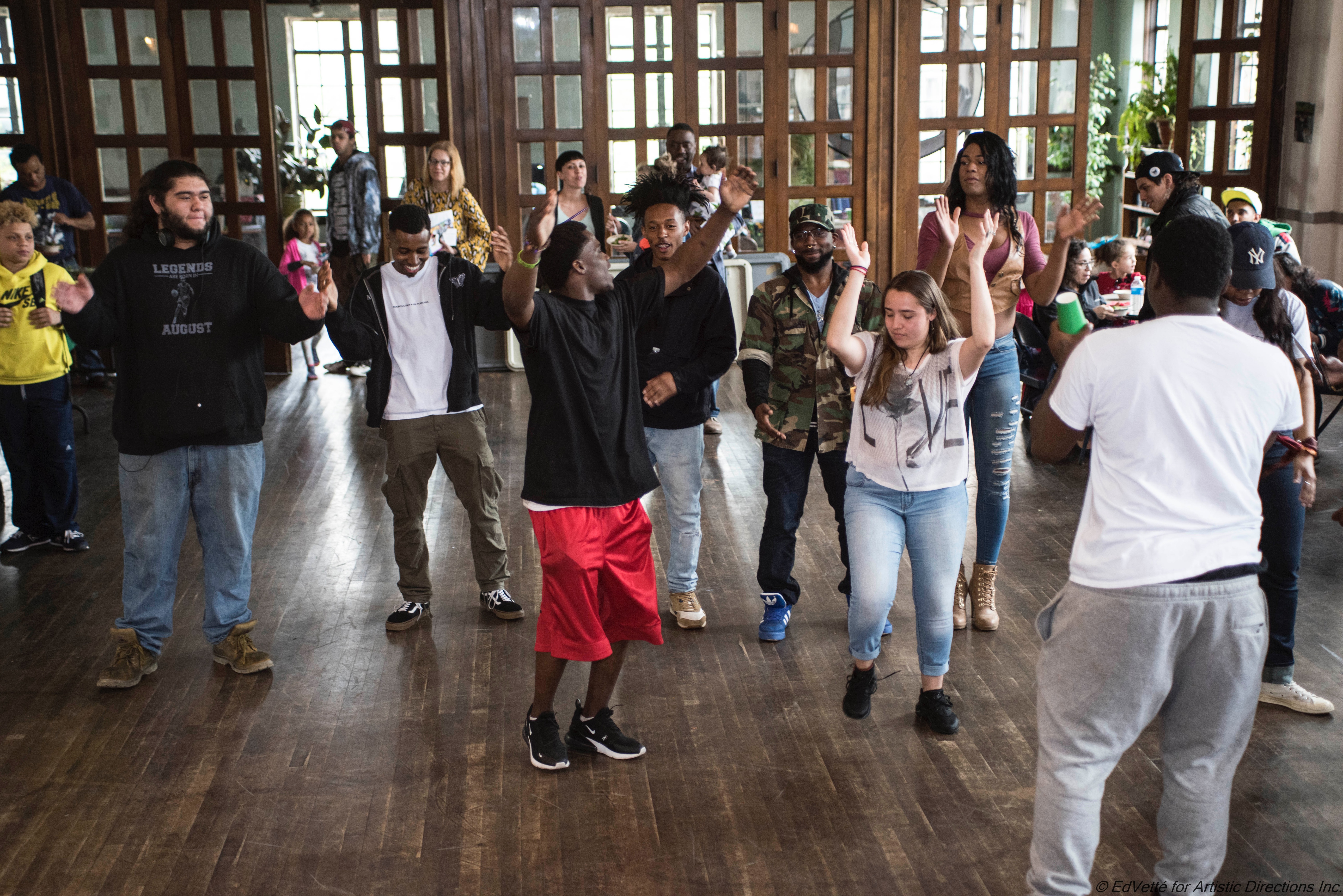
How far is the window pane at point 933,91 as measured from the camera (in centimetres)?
985

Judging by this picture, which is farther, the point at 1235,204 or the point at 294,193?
the point at 294,193

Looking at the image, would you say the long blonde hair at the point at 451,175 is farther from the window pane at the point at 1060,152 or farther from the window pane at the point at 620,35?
the window pane at the point at 1060,152

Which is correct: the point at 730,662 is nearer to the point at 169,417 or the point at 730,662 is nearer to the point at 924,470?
the point at 924,470

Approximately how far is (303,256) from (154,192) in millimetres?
5873

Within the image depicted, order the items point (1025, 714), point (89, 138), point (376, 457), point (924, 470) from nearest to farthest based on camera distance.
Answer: point (924, 470), point (1025, 714), point (376, 457), point (89, 138)

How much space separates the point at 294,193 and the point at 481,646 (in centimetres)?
1006

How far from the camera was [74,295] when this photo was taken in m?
3.51

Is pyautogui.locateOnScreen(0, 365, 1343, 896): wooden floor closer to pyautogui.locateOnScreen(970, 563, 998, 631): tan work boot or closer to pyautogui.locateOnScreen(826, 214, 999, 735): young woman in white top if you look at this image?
pyautogui.locateOnScreen(970, 563, 998, 631): tan work boot

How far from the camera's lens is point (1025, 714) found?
142 inches

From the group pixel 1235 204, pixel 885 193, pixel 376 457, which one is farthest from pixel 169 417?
pixel 885 193

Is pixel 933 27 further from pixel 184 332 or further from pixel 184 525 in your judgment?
pixel 184 525

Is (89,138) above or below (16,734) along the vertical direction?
above

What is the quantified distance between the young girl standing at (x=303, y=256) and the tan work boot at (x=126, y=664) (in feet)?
17.4

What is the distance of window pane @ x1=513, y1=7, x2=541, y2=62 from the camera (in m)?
9.70
